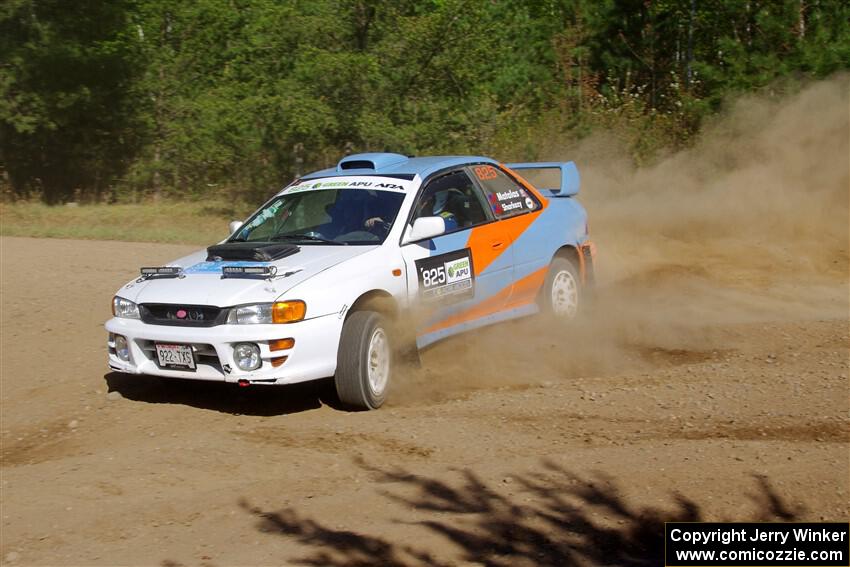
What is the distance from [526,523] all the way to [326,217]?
3.73 meters

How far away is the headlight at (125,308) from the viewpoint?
7.07 m

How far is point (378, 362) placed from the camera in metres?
7.05

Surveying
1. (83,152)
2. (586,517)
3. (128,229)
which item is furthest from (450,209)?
(83,152)

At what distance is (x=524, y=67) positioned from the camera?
22719 millimetres

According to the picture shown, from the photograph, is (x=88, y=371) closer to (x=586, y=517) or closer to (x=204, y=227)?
(x=586, y=517)

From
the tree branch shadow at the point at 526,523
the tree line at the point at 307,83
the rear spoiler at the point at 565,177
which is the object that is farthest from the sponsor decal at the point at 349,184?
the tree line at the point at 307,83

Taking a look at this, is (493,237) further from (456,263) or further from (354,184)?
(354,184)

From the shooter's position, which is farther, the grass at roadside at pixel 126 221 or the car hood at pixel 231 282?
the grass at roadside at pixel 126 221

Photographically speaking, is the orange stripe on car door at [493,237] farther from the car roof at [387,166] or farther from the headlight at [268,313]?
the headlight at [268,313]

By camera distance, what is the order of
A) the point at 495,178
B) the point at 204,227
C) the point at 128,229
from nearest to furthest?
the point at 495,178 → the point at 128,229 → the point at 204,227

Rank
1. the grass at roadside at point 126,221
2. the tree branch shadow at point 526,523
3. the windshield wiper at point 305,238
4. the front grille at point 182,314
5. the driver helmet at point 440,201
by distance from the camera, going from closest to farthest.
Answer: the tree branch shadow at point 526,523, the front grille at point 182,314, the windshield wiper at point 305,238, the driver helmet at point 440,201, the grass at roadside at point 126,221

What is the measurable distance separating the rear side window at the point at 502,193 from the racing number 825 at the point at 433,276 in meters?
1.04

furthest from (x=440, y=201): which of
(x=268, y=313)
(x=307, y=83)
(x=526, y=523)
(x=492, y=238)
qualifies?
(x=307, y=83)

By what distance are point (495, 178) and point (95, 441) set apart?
13.1 ft
